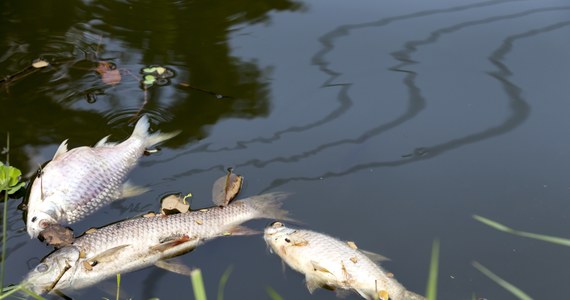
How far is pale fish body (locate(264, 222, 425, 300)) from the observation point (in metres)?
2.88

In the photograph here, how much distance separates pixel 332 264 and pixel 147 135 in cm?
133

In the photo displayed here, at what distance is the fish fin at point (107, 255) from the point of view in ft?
9.95

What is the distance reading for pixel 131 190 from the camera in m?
3.46

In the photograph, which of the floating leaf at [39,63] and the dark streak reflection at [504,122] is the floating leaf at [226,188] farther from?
the floating leaf at [39,63]

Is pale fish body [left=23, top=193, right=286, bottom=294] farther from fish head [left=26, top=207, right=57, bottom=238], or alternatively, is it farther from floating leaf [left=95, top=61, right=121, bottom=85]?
floating leaf [left=95, top=61, right=121, bottom=85]

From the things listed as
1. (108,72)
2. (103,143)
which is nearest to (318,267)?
(103,143)

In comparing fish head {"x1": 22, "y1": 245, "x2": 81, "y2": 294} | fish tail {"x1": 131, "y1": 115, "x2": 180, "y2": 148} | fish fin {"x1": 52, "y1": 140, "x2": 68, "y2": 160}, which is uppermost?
fish tail {"x1": 131, "y1": 115, "x2": 180, "y2": 148}

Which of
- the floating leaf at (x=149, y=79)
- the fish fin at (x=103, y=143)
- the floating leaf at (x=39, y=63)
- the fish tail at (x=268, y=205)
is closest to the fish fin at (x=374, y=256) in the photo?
the fish tail at (x=268, y=205)

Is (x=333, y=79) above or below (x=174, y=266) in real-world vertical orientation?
above

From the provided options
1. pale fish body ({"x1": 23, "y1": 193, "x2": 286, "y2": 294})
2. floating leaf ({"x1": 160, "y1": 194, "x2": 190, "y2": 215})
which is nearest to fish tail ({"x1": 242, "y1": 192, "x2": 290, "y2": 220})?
pale fish body ({"x1": 23, "y1": 193, "x2": 286, "y2": 294})

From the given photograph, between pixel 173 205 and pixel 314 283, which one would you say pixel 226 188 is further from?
pixel 314 283

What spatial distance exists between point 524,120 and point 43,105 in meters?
2.63

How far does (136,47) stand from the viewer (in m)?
4.57

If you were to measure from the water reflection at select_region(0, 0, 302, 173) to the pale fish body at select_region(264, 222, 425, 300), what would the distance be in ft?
3.29
